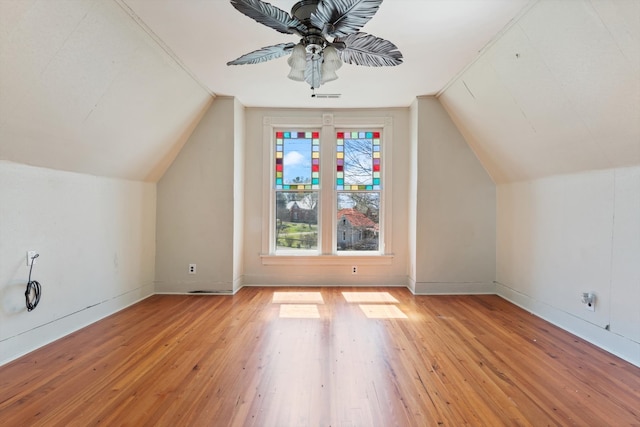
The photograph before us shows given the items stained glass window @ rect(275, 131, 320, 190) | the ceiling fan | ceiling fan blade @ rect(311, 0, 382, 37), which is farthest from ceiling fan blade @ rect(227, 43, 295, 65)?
stained glass window @ rect(275, 131, 320, 190)

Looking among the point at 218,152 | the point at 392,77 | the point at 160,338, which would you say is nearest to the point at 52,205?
the point at 160,338

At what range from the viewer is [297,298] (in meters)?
3.82

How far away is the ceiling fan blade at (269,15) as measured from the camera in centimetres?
159

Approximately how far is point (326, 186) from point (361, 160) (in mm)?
626

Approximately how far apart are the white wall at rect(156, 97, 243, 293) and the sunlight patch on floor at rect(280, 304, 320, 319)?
0.93 metres

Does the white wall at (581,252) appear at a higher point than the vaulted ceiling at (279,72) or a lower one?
lower

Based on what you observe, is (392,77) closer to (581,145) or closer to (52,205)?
(581,145)

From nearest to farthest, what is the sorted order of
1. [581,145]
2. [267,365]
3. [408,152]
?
[267,365] < [581,145] < [408,152]

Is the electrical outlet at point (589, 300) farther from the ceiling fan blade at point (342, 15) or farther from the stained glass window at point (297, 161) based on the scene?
the stained glass window at point (297, 161)

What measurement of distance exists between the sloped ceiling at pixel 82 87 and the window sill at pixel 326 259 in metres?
2.03

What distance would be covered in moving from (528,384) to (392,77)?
2908 mm

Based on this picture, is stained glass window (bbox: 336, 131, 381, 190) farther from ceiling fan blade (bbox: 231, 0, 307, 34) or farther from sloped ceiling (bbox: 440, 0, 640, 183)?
ceiling fan blade (bbox: 231, 0, 307, 34)

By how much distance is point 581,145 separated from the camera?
2547mm

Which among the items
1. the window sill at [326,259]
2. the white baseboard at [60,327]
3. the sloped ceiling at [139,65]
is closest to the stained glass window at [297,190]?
the window sill at [326,259]
